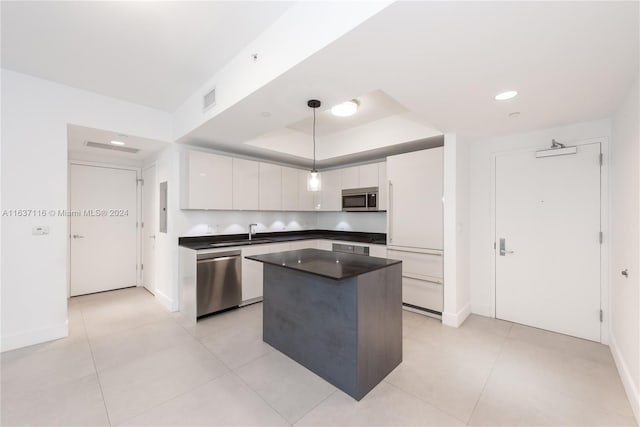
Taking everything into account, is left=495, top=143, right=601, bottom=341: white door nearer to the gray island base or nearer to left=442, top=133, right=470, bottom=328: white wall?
left=442, top=133, right=470, bottom=328: white wall

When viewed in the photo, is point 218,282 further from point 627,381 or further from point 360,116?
point 627,381

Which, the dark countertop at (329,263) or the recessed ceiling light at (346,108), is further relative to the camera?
the recessed ceiling light at (346,108)

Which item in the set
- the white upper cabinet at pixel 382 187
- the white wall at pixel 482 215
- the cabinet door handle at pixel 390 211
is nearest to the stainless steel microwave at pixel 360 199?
the white upper cabinet at pixel 382 187

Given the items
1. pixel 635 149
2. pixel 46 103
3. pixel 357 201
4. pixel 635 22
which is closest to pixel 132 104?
pixel 46 103

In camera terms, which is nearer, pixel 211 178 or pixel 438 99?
pixel 438 99

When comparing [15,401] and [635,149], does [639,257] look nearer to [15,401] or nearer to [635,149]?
[635,149]

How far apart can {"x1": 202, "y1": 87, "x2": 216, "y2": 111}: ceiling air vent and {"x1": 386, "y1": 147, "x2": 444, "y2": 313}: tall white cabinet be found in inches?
97.0

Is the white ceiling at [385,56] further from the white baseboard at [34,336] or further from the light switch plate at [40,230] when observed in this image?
the white baseboard at [34,336]

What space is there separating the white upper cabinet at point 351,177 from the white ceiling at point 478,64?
182 centimetres

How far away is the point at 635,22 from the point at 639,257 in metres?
1.55

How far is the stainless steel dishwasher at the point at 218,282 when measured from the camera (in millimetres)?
3438

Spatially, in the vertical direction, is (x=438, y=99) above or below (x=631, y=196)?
above

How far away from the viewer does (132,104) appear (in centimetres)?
341

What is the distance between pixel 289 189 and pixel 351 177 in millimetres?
1160
